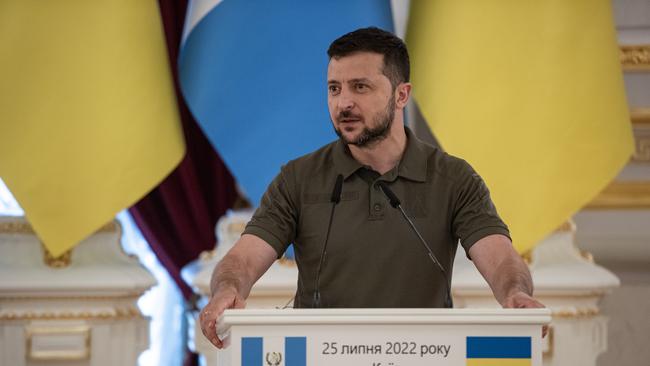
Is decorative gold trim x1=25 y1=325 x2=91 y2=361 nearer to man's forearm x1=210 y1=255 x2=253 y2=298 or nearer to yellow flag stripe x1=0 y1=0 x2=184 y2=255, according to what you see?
yellow flag stripe x1=0 y1=0 x2=184 y2=255

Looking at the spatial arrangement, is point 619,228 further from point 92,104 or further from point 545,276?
point 92,104

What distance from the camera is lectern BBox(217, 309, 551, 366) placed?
205 centimetres

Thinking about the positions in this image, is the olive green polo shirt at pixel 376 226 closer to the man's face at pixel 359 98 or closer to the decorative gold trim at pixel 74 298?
the man's face at pixel 359 98

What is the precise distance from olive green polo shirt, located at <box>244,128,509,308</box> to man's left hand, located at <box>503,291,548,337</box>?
0.89ft

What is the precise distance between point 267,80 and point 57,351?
1280 millimetres

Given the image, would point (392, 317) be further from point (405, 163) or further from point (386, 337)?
point (405, 163)

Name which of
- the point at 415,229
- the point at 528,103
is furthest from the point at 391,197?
the point at 528,103

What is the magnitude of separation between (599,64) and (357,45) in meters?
1.74

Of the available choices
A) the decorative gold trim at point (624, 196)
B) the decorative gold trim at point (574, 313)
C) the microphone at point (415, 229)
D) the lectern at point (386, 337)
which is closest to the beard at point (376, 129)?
the microphone at point (415, 229)

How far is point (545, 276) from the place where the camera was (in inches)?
165

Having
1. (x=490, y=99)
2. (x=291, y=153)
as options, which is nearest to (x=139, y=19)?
(x=291, y=153)

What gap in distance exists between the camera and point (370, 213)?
104 inches

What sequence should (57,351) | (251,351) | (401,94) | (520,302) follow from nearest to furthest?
(251,351) → (520,302) → (401,94) → (57,351)

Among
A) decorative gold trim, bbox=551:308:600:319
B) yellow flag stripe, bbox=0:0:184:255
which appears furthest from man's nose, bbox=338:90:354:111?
decorative gold trim, bbox=551:308:600:319
